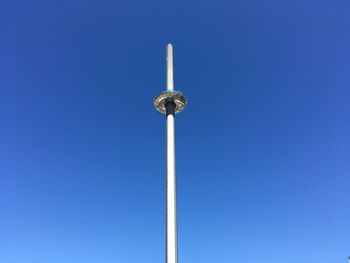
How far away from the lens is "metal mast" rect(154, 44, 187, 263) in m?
49.9

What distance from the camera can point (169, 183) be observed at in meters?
53.5

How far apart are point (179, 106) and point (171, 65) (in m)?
6.53

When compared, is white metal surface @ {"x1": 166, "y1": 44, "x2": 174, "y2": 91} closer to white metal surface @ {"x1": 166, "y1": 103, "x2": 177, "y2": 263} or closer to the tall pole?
the tall pole

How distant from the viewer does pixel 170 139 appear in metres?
56.5

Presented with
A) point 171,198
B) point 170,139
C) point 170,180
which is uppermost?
point 170,139

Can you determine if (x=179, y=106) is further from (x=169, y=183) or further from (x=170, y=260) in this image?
(x=170, y=260)

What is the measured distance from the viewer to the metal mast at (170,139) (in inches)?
1965

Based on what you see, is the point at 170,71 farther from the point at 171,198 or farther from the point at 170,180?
the point at 171,198

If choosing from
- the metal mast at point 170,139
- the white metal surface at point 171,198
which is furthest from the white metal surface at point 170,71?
the white metal surface at point 171,198

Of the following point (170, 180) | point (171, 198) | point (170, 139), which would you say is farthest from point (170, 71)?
point (171, 198)

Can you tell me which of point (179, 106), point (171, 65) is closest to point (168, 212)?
point (179, 106)

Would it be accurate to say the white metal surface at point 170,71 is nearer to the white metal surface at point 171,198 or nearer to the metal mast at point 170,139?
the metal mast at point 170,139

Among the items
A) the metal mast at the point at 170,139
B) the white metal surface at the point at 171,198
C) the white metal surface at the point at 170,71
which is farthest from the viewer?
the white metal surface at the point at 170,71

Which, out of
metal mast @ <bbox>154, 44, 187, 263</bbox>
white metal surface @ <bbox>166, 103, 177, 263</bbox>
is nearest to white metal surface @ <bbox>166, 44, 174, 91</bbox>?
metal mast @ <bbox>154, 44, 187, 263</bbox>
